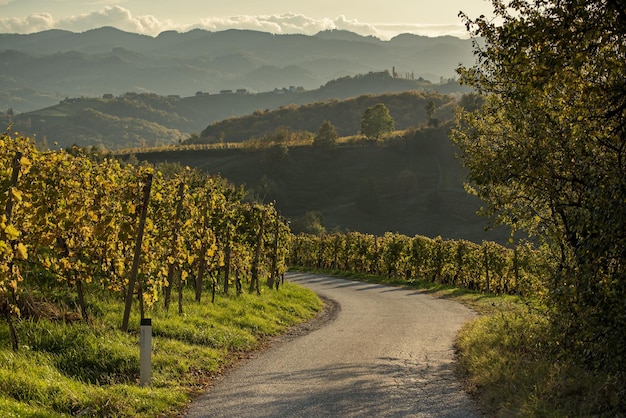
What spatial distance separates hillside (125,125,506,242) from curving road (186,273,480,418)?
97.8m

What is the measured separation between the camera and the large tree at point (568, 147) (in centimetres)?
861

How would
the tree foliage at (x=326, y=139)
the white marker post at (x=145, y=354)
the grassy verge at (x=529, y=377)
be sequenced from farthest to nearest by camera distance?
the tree foliage at (x=326, y=139), the white marker post at (x=145, y=354), the grassy verge at (x=529, y=377)

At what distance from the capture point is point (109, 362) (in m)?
11.1

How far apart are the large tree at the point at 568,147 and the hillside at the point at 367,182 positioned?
102727mm

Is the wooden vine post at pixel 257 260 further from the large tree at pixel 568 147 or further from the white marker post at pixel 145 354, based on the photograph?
the white marker post at pixel 145 354

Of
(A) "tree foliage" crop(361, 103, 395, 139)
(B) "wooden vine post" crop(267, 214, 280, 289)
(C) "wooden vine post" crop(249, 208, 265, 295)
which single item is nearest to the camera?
(C) "wooden vine post" crop(249, 208, 265, 295)

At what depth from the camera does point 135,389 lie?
32.8ft

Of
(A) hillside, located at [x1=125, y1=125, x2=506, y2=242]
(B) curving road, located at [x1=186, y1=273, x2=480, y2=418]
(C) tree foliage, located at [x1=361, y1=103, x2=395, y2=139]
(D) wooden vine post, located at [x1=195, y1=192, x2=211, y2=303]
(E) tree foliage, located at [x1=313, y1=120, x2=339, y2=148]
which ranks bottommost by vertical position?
(B) curving road, located at [x1=186, y1=273, x2=480, y2=418]

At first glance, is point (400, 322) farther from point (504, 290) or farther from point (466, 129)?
point (504, 290)

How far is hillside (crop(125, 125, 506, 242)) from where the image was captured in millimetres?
128750

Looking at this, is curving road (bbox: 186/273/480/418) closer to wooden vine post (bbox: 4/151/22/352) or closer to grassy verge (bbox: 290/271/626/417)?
grassy verge (bbox: 290/271/626/417)

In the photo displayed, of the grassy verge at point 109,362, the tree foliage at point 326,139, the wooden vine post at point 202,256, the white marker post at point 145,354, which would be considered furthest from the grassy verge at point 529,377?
the tree foliage at point 326,139

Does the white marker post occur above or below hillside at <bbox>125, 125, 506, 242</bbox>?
below

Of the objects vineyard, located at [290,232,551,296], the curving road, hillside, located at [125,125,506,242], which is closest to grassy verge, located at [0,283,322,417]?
the curving road
